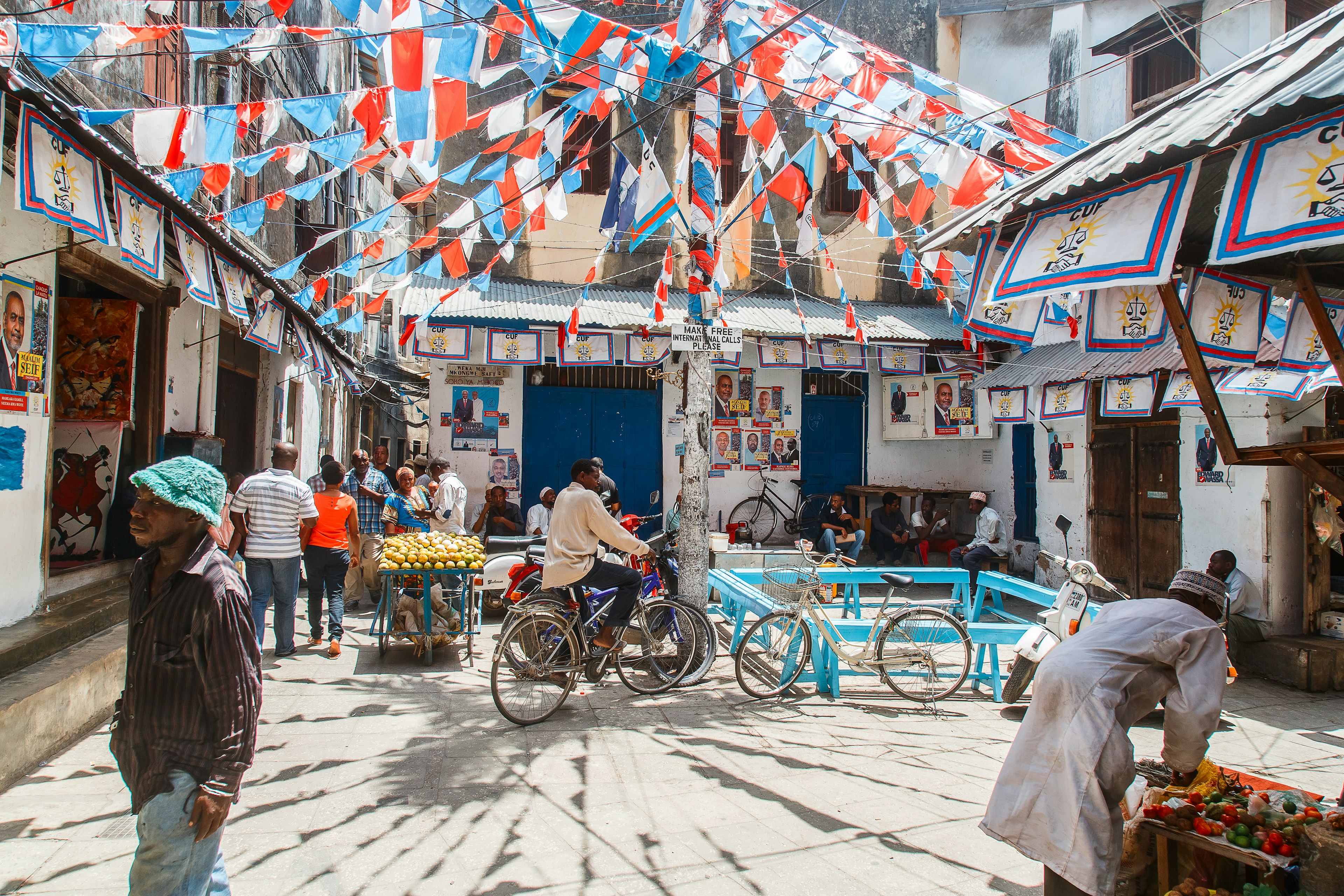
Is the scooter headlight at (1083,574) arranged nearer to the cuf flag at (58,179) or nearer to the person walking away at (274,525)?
the person walking away at (274,525)

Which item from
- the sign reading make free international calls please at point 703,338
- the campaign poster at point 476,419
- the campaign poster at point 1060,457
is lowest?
the campaign poster at point 1060,457

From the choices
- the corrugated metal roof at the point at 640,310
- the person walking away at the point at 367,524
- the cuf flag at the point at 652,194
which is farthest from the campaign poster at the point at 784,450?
the cuf flag at the point at 652,194

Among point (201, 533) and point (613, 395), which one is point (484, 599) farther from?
point (201, 533)

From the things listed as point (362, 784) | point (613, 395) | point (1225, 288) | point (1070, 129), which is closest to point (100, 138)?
point (362, 784)

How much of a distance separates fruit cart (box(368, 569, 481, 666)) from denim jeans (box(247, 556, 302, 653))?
29.3 inches

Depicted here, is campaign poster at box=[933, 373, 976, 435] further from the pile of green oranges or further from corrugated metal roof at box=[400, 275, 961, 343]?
the pile of green oranges

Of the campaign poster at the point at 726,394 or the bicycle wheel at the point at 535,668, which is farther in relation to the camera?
the campaign poster at the point at 726,394

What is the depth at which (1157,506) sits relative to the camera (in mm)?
10266

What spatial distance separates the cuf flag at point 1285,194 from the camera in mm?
2770

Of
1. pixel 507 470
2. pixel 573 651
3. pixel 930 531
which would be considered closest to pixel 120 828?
pixel 573 651

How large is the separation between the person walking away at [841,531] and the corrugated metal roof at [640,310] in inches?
110

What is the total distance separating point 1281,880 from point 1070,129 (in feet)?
41.8

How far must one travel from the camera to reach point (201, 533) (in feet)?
8.84

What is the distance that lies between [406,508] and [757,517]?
639cm
